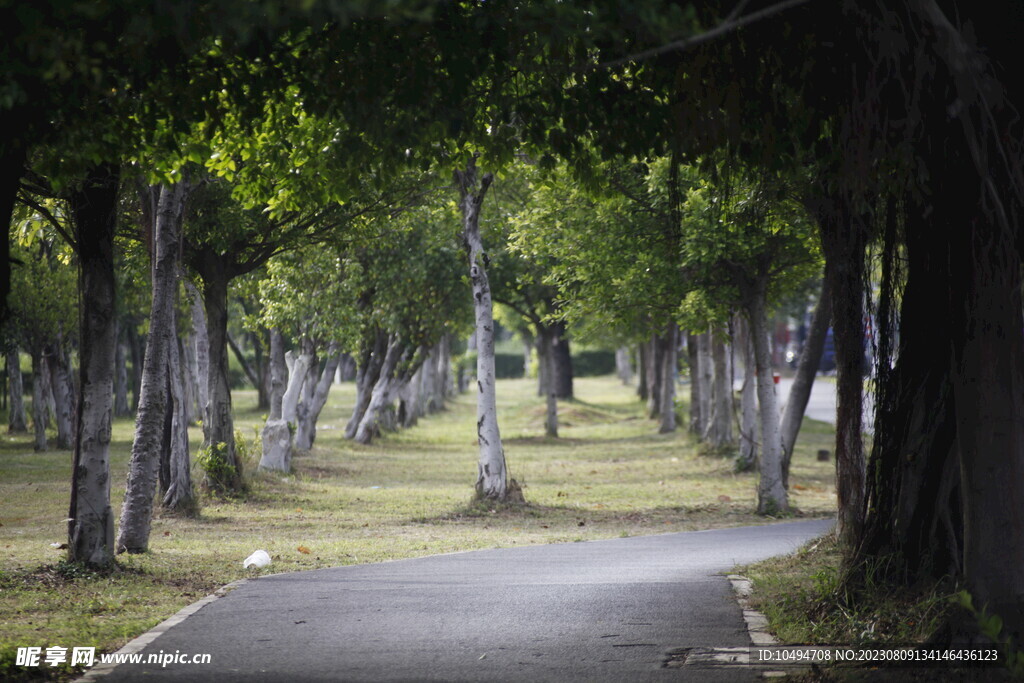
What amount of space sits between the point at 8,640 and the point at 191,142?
372 cm

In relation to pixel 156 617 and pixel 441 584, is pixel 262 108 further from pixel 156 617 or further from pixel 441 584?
pixel 441 584

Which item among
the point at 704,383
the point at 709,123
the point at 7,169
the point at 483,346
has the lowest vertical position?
the point at 704,383

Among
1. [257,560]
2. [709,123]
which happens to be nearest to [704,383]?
[257,560]

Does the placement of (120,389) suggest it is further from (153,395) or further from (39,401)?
(153,395)

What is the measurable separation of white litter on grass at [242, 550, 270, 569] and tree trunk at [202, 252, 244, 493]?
6.64 metres

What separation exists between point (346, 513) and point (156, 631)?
31.4 feet

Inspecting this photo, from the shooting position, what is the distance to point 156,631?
7.88m

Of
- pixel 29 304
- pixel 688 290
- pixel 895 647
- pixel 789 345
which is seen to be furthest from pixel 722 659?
pixel 789 345

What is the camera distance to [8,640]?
24.1 feet

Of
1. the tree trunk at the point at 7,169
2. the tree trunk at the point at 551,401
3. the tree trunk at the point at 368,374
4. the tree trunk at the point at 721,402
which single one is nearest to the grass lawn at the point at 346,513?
the tree trunk at the point at 721,402

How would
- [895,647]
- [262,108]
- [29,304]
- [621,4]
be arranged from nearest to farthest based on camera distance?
[621,4] < [895,647] < [262,108] < [29,304]

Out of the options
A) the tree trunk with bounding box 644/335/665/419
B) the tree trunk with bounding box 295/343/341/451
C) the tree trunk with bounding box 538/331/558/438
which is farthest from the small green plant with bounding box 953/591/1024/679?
the tree trunk with bounding box 644/335/665/419

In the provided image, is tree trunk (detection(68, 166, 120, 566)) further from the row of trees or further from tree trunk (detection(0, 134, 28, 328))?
tree trunk (detection(0, 134, 28, 328))

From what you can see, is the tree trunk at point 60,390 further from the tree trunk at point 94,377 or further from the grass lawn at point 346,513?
the tree trunk at point 94,377
